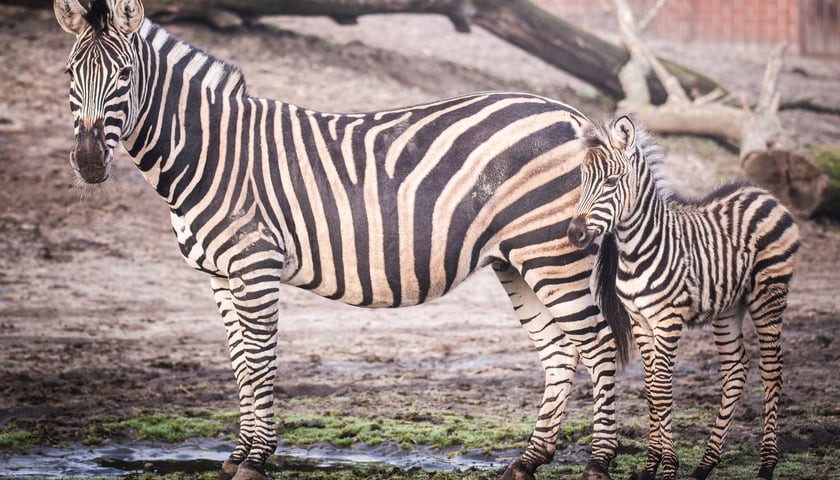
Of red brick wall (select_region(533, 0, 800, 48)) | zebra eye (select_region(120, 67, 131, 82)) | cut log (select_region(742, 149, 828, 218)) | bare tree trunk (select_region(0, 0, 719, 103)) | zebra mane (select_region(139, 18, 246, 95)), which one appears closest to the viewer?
zebra eye (select_region(120, 67, 131, 82))

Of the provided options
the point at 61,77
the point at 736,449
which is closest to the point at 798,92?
the point at 61,77

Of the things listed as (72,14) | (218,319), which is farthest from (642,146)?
(218,319)

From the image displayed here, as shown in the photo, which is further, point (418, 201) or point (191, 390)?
point (191, 390)

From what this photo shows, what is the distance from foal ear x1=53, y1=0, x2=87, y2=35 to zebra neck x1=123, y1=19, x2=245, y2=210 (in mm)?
336

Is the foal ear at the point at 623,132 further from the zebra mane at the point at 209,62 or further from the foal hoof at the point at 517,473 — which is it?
the zebra mane at the point at 209,62

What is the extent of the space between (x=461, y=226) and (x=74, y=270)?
22.4 feet

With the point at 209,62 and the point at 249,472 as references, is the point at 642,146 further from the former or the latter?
the point at 249,472

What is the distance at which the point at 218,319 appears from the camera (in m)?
10.6

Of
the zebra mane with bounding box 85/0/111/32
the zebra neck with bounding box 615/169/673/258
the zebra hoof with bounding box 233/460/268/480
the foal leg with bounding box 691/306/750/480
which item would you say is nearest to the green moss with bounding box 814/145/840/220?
the foal leg with bounding box 691/306/750/480

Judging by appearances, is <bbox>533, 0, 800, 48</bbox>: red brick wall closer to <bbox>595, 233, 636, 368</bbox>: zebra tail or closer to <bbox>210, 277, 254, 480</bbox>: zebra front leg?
<bbox>595, 233, 636, 368</bbox>: zebra tail

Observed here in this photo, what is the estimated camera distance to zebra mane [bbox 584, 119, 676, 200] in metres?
5.79

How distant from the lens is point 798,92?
68.5 ft

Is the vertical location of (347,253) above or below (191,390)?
above

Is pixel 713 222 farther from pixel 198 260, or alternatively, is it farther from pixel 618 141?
pixel 198 260
